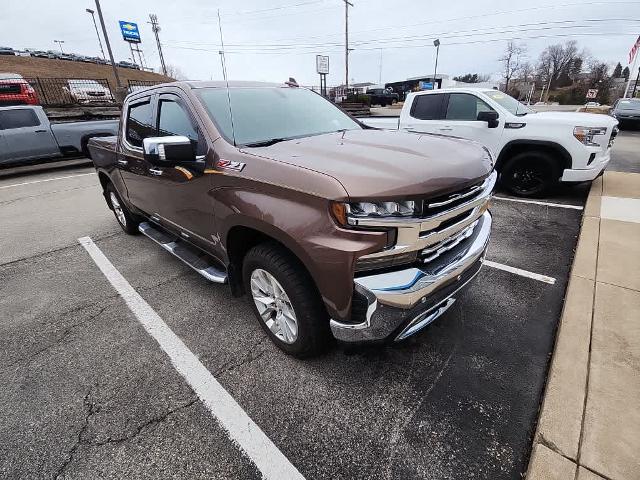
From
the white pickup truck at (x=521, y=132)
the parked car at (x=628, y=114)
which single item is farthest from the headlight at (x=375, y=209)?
the parked car at (x=628, y=114)

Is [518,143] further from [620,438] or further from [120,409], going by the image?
[120,409]

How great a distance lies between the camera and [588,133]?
523cm

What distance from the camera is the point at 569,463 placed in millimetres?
1723

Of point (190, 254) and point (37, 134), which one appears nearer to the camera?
point (190, 254)

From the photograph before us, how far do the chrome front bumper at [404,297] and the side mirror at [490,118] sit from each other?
4.76 m

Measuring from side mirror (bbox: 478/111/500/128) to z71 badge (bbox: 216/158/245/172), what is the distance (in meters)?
5.23

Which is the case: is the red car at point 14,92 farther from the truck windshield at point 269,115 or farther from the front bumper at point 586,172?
the front bumper at point 586,172

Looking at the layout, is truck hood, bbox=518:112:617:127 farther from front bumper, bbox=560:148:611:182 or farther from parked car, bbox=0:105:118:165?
parked car, bbox=0:105:118:165

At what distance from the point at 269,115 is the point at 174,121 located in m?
0.86

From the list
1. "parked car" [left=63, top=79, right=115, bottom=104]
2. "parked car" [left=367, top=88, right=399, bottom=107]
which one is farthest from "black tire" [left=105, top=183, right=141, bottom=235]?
"parked car" [left=367, top=88, right=399, bottom=107]

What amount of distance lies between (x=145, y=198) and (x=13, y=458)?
2520 millimetres

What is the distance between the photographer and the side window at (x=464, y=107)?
6.30 metres

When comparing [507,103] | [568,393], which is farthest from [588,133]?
[568,393]

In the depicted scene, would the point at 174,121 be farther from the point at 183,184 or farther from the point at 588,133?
the point at 588,133
